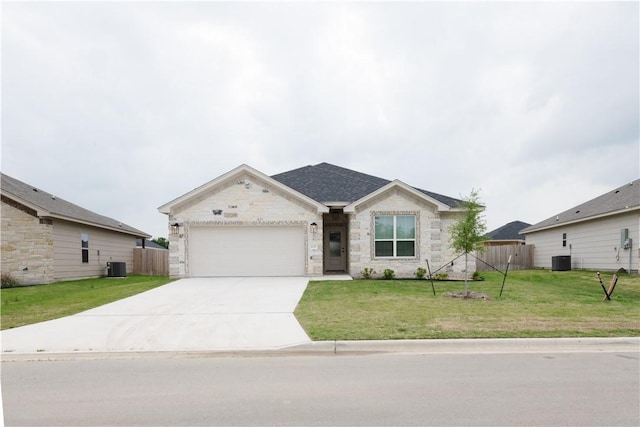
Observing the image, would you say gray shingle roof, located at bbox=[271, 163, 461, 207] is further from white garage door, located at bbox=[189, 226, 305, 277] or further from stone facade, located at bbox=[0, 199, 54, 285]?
stone facade, located at bbox=[0, 199, 54, 285]

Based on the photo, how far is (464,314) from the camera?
9.90 meters

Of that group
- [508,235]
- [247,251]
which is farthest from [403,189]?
[508,235]

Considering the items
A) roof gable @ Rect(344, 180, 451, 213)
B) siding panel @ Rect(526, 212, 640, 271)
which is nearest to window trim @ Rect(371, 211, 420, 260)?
roof gable @ Rect(344, 180, 451, 213)

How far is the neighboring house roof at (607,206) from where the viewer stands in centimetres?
2098

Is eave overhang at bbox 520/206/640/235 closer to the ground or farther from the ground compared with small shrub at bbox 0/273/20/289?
farther from the ground

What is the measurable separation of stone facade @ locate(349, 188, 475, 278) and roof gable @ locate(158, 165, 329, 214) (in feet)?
6.12

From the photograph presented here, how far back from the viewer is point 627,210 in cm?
2030

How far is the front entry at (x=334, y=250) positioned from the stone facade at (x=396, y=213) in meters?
3.55

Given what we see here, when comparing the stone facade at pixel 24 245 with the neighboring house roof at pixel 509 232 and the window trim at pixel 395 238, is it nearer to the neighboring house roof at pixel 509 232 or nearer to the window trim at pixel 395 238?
the window trim at pixel 395 238

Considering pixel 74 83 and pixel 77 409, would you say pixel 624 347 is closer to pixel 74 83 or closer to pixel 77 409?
pixel 77 409

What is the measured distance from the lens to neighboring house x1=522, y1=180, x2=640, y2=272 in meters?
20.5

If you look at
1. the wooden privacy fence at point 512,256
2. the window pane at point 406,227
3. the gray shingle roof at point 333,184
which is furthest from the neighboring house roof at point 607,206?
the window pane at point 406,227

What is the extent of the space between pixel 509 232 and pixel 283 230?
1066 inches

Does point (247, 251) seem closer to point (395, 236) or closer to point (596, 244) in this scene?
point (395, 236)
